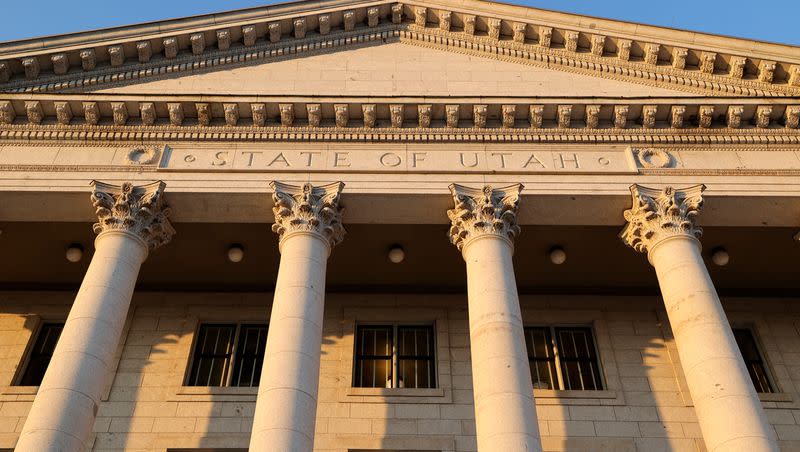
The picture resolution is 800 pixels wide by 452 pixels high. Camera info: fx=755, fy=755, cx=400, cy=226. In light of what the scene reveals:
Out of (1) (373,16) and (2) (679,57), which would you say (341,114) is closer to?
(1) (373,16)

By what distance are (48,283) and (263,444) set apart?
43.4 ft

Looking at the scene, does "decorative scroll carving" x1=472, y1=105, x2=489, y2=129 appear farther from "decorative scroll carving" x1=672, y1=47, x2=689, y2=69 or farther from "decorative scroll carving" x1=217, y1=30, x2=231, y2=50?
"decorative scroll carving" x1=217, y1=30, x2=231, y2=50

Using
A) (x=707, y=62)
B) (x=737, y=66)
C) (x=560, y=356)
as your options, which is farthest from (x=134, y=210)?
(x=737, y=66)

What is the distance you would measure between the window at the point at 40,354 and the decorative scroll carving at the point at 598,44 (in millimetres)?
18496

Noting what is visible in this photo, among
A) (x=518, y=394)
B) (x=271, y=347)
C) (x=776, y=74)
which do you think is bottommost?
(x=518, y=394)

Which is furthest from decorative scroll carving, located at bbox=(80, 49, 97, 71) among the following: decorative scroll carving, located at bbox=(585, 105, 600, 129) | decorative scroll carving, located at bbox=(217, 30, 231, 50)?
decorative scroll carving, located at bbox=(585, 105, 600, 129)

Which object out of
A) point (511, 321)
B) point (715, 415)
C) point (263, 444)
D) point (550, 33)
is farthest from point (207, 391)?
point (550, 33)

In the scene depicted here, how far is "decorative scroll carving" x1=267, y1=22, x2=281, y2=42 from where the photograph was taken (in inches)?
913

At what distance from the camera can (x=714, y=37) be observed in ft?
72.2

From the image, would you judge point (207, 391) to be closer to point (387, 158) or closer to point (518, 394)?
point (387, 158)

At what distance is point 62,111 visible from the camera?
20266 millimetres

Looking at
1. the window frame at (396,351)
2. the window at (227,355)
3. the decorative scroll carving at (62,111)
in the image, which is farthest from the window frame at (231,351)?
the decorative scroll carving at (62,111)

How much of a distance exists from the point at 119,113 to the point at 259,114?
377 centimetres

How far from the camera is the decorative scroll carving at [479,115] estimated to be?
66.8ft
